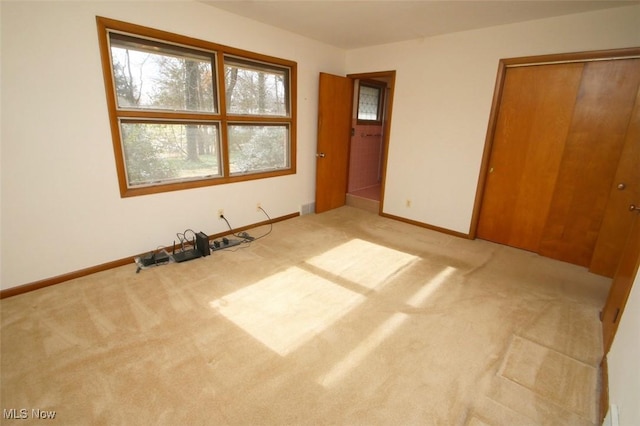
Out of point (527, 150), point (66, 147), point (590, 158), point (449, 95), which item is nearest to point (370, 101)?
point (449, 95)

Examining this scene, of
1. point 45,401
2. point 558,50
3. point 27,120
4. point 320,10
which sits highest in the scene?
point 320,10

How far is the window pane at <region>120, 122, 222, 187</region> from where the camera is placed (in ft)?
9.05

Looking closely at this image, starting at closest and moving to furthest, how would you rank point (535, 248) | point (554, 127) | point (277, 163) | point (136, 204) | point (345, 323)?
point (345, 323)
point (136, 204)
point (554, 127)
point (535, 248)
point (277, 163)

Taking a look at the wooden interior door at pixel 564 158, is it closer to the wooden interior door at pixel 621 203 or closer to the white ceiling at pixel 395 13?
the wooden interior door at pixel 621 203

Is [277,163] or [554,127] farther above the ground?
[554,127]

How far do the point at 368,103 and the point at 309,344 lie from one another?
15.6 ft

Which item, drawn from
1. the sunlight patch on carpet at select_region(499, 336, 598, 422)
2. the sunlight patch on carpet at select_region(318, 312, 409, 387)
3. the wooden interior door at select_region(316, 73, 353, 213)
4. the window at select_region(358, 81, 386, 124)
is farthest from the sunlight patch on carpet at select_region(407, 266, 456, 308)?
the window at select_region(358, 81, 386, 124)

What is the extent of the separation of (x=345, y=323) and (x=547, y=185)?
2.79 metres

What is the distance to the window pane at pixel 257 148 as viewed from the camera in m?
3.55

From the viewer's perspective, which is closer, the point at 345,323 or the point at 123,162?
the point at 345,323

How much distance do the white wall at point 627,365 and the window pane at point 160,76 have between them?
145 inches

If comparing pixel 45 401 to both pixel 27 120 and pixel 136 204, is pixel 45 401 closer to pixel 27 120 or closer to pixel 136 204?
pixel 136 204

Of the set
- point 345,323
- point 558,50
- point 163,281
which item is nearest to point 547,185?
point 558,50

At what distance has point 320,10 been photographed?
9.57 feet
